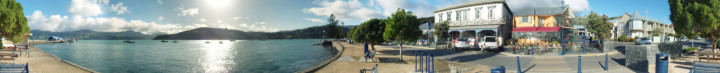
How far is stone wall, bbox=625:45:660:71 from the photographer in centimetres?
964

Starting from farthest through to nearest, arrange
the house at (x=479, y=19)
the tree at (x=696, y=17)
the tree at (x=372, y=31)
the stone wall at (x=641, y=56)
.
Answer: the house at (x=479, y=19), the tree at (x=372, y=31), the tree at (x=696, y=17), the stone wall at (x=641, y=56)

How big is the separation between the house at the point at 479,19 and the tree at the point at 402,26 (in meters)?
14.3

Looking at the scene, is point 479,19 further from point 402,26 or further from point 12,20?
point 12,20

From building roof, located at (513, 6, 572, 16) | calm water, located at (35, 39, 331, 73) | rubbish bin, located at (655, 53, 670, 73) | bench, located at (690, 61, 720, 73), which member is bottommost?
calm water, located at (35, 39, 331, 73)

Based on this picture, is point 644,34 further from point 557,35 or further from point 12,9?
point 12,9

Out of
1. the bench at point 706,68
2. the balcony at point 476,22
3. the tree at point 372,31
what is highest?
the balcony at point 476,22

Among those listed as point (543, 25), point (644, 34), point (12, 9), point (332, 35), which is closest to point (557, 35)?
point (543, 25)

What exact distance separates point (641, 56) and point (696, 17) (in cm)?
619

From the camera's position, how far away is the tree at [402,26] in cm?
1431

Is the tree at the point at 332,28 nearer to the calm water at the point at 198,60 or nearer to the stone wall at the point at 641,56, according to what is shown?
the calm water at the point at 198,60

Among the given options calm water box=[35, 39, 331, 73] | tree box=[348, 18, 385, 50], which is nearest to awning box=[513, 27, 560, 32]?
tree box=[348, 18, 385, 50]

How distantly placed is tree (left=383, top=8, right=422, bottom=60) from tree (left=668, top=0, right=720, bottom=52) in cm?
1055

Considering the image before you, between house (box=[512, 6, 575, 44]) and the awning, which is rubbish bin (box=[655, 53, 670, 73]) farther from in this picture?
house (box=[512, 6, 575, 44])

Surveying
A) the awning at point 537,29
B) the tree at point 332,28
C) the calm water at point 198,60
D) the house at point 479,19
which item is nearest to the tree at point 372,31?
the calm water at point 198,60
